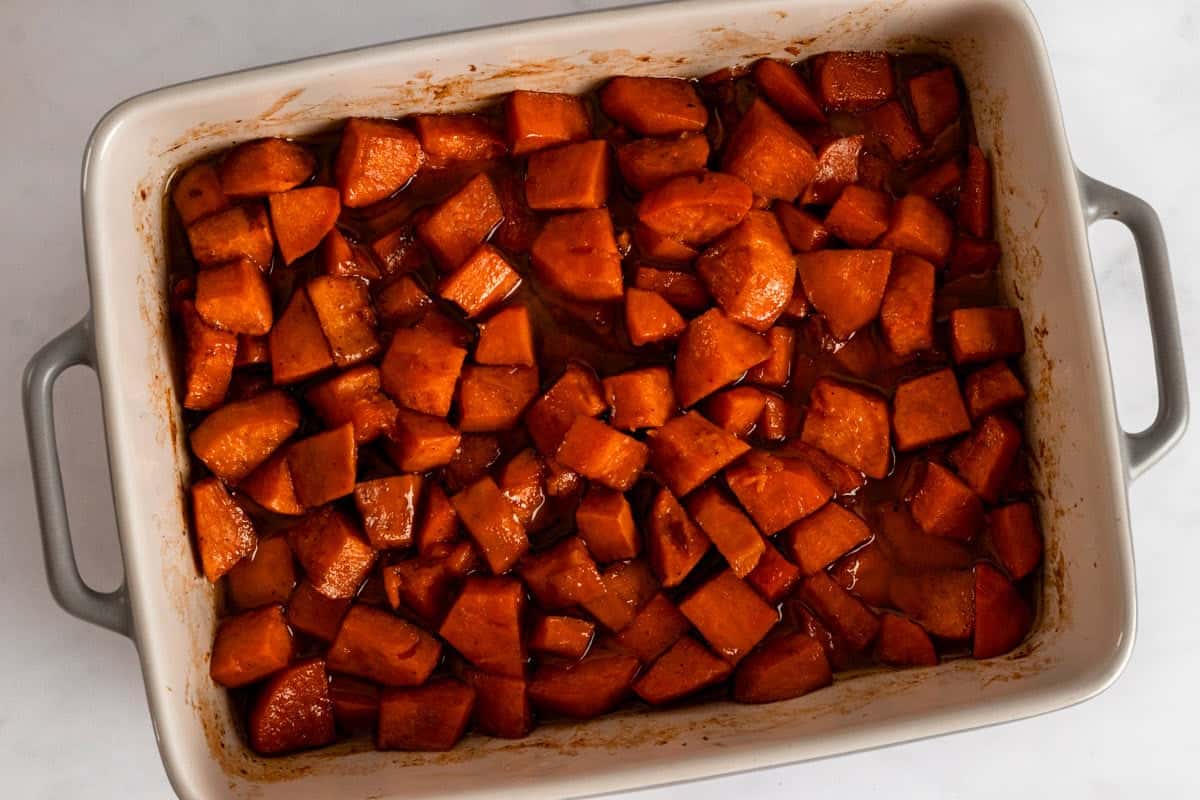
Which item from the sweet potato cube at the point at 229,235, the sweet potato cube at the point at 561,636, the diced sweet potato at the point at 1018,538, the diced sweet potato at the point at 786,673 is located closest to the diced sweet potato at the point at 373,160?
the sweet potato cube at the point at 229,235

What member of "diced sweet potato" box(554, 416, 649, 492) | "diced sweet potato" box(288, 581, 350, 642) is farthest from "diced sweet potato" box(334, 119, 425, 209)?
"diced sweet potato" box(288, 581, 350, 642)

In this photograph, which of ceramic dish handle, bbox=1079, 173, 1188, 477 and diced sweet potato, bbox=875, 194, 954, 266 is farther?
diced sweet potato, bbox=875, 194, 954, 266

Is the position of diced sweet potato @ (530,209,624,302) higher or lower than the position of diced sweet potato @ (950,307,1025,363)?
higher

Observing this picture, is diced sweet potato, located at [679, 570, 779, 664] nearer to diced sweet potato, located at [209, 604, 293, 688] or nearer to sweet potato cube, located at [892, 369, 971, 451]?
sweet potato cube, located at [892, 369, 971, 451]

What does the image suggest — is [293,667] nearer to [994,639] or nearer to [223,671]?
[223,671]

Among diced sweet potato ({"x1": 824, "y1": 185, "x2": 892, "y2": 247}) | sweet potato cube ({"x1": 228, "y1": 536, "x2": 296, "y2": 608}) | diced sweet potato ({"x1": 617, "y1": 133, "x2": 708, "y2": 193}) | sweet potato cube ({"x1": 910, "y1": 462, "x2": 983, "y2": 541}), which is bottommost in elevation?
sweet potato cube ({"x1": 910, "y1": 462, "x2": 983, "y2": 541})

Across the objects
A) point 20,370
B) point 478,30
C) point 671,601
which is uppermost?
point 478,30

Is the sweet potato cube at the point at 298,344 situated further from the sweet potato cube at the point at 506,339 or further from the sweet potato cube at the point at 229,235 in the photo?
the sweet potato cube at the point at 506,339

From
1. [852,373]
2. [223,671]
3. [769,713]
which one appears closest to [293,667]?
[223,671]
